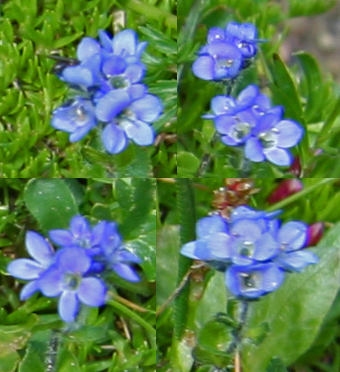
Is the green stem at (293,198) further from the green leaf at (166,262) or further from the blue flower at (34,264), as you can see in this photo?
the blue flower at (34,264)

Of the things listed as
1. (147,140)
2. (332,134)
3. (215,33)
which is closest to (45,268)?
(147,140)

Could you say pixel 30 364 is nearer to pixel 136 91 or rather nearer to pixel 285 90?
pixel 136 91

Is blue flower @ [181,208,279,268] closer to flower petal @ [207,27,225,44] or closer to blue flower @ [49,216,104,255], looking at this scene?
blue flower @ [49,216,104,255]

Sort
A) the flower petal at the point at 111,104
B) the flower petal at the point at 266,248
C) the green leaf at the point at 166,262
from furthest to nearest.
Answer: the green leaf at the point at 166,262
the flower petal at the point at 111,104
the flower petal at the point at 266,248

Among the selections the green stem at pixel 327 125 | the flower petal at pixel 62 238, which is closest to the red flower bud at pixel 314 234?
the green stem at pixel 327 125

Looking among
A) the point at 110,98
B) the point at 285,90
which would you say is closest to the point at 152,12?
the point at 285,90

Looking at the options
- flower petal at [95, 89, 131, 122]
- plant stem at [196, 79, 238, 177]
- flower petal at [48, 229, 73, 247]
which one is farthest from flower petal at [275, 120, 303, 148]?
flower petal at [48, 229, 73, 247]
